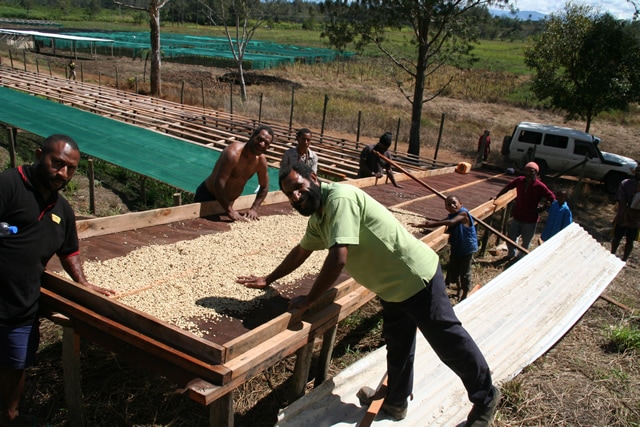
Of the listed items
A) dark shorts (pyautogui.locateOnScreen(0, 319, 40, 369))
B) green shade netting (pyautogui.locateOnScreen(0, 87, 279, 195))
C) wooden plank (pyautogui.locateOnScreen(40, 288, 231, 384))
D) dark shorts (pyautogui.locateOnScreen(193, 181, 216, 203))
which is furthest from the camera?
green shade netting (pyautogui.locateOnScreen(0, 87, 279, 195))

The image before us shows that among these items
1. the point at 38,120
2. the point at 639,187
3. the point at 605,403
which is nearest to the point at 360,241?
the point at 605,403

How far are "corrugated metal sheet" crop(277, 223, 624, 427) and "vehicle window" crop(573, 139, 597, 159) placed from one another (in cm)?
863

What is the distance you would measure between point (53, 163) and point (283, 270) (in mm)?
1391

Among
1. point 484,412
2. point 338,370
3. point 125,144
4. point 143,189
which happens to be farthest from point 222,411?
point 125,144

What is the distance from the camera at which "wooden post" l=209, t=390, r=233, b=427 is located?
268cm

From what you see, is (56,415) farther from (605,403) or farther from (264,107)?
(264,107)

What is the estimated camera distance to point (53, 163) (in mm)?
2645

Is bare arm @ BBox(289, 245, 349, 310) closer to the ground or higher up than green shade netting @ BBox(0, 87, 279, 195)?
higher up

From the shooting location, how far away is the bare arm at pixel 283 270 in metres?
3.07

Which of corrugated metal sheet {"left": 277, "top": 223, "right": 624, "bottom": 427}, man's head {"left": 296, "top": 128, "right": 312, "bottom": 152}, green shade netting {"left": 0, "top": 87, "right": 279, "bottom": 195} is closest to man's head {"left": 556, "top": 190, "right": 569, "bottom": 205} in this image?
corrugated metal sheet {"left": 277, "top": 223, "right": 624, "bottom": 427}

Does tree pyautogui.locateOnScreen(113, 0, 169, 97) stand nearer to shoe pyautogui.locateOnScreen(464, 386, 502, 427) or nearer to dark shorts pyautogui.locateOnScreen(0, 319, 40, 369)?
dark shorts pyautogui.locateOnScreen(0, 319, 40, 369)

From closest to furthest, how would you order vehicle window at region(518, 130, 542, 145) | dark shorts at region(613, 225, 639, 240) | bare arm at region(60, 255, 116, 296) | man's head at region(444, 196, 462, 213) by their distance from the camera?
bare arm at region(60, 255, 116, 296) < man's head at region(444, 196, 462, 213) < dark shorts at region(613, 225, 639, 240) < vehicle window at region(518, 130, 542, 145)

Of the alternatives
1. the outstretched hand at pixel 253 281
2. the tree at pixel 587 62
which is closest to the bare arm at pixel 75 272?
the outstretched hand at pixel 253 281

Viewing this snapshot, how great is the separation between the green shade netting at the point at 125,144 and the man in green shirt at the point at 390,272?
17.1ft
